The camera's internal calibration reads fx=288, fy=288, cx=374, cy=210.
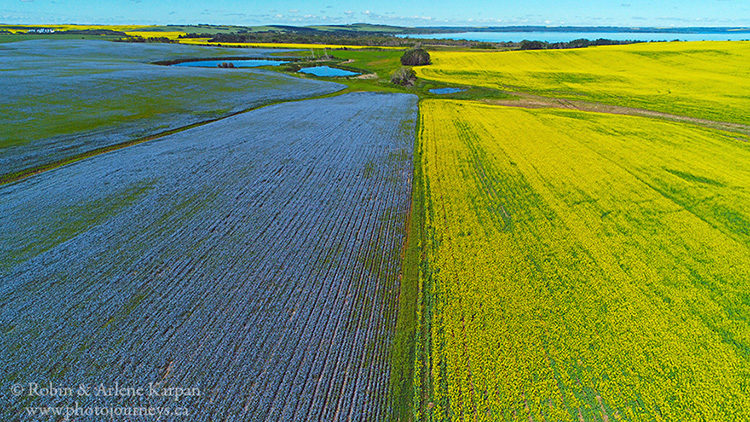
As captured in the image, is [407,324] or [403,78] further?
[403,78]

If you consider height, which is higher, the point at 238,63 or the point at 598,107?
the point at 238,63

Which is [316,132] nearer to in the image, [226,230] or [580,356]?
[226,230]

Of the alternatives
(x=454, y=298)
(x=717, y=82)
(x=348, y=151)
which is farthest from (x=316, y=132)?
(x=717, y=82)

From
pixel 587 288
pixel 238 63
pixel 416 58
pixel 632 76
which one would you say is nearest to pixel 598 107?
pixel 632 76

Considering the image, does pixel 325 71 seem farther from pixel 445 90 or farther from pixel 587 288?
pixel 587 288

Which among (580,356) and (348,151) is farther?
(348,151)

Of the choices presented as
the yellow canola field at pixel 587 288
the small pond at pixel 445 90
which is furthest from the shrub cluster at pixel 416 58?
the yellow canola field at pixel 587 288
